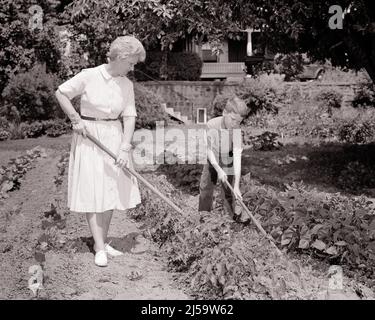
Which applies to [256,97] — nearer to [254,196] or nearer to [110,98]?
[254,196]

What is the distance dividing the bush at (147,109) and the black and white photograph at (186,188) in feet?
0.37

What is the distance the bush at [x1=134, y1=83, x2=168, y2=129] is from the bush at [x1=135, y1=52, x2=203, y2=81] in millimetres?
3698

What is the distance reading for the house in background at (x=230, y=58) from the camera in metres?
25.5

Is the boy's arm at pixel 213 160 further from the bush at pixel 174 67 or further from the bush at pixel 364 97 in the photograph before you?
the bush at pixel 174 67

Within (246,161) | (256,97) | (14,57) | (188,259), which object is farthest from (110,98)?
(14,57)

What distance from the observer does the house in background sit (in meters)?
25.5

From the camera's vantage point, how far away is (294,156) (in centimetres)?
1330

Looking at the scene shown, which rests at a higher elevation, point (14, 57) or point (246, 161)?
point (14, 57)

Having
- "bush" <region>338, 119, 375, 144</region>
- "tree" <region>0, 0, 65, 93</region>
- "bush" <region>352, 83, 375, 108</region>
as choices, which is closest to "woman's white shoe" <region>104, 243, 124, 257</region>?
"bush" <region>338, 119, 375, 144</region>

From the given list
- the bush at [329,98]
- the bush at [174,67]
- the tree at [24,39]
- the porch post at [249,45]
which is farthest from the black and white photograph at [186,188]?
the porch post at [249,45]

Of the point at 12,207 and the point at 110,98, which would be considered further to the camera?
the point at 12,207

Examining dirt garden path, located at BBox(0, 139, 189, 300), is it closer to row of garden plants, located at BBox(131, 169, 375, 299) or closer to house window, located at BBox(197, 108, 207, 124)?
row of garden plants, located at BBox(131, 169, 375, 299)
